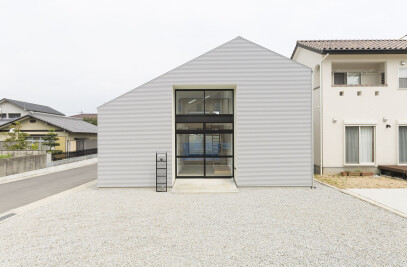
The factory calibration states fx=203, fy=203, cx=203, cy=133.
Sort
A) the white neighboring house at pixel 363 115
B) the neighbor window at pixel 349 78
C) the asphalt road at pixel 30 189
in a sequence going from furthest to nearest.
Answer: the neighbor window at pixel 349 78 → the white neighboring house at pixel 363 115 → the asphalt road at pixel 30 189

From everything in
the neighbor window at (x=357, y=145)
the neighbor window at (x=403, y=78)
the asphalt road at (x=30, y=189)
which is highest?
the neighbor window at (x=403, y=78)

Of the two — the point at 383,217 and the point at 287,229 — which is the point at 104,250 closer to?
the point at 287,229

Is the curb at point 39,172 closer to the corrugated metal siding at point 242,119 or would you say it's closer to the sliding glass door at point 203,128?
the corrugated metal siding at point 242,119

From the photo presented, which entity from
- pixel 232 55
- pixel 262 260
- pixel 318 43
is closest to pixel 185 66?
pixel 232 55

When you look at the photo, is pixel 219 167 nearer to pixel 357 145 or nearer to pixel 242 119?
pixel 242 119

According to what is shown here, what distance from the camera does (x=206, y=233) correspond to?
4.74 meters

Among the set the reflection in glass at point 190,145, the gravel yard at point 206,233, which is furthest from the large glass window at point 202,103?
the gravel yard at point 206,233

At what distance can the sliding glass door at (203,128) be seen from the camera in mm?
9695

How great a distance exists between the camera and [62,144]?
1805 centimetres

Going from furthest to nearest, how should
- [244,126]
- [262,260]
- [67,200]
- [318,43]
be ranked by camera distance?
[318,43], [244,126], [67,200], [262,260]

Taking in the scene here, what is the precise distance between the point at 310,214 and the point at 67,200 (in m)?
8.16

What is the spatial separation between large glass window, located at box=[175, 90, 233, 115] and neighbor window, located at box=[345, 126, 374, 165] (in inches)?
257

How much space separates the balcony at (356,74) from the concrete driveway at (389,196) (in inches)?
239

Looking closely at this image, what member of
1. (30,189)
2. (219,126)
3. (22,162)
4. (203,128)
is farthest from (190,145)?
(22,162)
